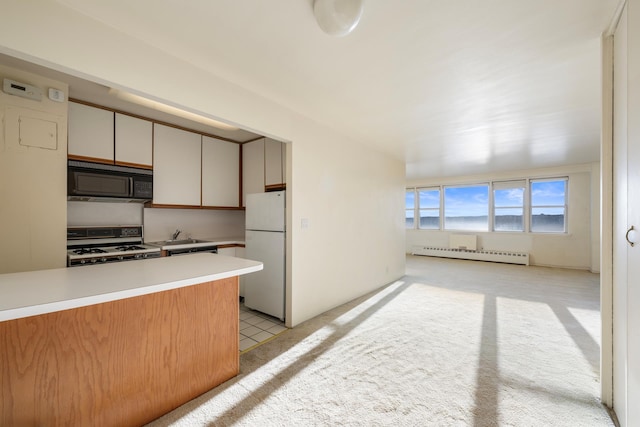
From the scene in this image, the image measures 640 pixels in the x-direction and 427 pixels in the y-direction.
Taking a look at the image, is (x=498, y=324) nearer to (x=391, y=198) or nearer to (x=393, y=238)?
(x=393, y=238)

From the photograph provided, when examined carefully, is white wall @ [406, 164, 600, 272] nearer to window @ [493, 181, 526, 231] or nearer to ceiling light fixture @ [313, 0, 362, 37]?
window @ [493, 181, 526, 231]

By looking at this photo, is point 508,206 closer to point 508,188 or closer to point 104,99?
point 508,188

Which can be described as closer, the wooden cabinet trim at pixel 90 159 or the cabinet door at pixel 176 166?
the wooden cabinet trim at pixel 90 159

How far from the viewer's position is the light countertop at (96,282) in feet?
3.68

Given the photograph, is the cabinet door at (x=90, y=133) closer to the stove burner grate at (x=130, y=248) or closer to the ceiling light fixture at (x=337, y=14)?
the stove burner grate at (x=130, y=248)

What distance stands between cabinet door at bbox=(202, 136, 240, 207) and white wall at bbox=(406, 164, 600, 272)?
663 cm

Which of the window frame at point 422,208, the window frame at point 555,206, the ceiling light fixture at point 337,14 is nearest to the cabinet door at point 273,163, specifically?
the ceiling light fixture at point 337,14

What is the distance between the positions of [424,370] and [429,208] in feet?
22.3

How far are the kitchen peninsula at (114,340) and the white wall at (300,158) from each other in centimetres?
116

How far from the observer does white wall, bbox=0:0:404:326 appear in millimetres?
1399

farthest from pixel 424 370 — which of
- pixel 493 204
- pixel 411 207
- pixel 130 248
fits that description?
pixel 411 207

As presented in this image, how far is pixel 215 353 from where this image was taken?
1.93 metres

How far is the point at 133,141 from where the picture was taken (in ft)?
10.3

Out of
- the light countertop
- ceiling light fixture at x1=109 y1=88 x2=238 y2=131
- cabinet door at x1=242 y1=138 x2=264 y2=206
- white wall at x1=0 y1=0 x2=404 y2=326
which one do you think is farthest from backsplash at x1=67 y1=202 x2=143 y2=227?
white wall at x1=0 y1=0 x2=404 y2=326
